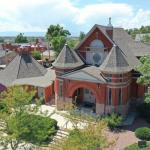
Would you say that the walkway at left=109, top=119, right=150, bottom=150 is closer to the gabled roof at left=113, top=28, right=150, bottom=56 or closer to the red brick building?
the red brick building

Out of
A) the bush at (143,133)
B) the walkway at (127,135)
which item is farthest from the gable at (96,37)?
the bush at (143,133)

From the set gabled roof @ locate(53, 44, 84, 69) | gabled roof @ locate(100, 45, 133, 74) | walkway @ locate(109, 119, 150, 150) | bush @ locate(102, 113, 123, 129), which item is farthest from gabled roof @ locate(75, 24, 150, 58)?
bush @ locate(102, 113, 123, 129)

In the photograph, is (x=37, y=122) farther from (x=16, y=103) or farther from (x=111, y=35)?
(x=111, y=35)

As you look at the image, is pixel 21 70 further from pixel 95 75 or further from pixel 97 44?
pixel 95 75

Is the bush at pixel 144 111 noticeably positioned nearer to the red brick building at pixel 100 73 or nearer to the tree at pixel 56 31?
the red brick building at pixel 100 73

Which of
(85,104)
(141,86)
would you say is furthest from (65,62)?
(141,86)

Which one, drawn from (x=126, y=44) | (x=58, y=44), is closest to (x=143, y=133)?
(x=126, y=44)
